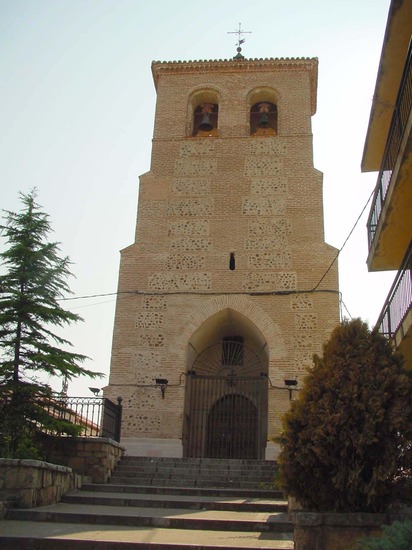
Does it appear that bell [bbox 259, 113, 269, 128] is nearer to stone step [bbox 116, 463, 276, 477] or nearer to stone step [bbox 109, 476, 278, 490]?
stone step [bbox 116, 463, 276, 477]

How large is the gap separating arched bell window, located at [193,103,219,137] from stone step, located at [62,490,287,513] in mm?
12066

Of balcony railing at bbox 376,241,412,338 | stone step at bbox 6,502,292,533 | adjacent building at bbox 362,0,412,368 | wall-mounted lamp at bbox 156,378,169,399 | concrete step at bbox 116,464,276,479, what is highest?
adjacent building at bbox 362,0,412,368

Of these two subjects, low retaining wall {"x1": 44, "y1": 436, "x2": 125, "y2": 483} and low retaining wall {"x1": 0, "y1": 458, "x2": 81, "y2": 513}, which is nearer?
low retaining wall {"x1": 0, "y1": 458, "x2": 81, "y2": 513}

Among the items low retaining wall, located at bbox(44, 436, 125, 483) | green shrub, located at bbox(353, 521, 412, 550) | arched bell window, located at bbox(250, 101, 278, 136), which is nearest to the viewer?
green shrub, located at bbox(353, 521, 412, 550)

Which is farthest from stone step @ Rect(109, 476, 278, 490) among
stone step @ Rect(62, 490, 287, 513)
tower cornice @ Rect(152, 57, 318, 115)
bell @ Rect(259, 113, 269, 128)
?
tower cornice @ Rect(152, 57, 318, 115)

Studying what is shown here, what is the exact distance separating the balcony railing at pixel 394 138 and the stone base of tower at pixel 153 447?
663cm

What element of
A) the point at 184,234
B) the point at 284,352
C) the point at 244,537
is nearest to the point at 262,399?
the point at 284,352

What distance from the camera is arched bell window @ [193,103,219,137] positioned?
18.9m

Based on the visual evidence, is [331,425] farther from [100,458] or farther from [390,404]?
[100,458]

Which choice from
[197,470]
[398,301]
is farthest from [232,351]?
[398,301]

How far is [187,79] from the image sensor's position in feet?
64.6

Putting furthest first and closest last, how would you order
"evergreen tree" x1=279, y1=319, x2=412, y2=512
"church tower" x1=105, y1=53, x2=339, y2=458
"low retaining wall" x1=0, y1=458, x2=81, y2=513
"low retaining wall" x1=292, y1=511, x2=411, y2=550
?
"church tower" x1=105, y1=53, x2=339, y2=458 < "low retaining wall" x1=0, y1=458, x2=81, y2=513 < "evergreen tree" x1=279, y1=319, x2=412, y2=512 < "low retaining wall" x1=292, y1=511, x2=411, y2=550

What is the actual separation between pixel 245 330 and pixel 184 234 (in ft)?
9.86

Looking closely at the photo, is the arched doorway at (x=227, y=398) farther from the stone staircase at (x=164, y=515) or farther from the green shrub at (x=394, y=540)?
the green shrub at (x=394, y=540)
